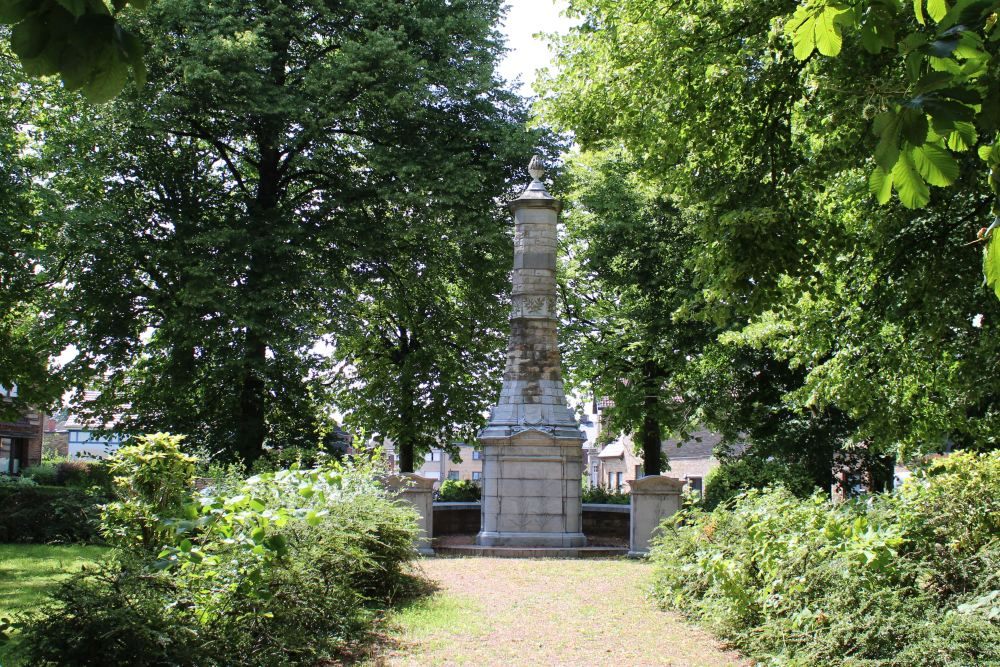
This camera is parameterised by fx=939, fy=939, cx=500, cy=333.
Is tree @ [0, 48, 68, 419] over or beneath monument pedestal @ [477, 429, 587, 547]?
over

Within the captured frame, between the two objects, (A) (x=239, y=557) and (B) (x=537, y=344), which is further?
(B) (x=537, y=344)

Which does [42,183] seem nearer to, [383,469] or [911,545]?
[383,469]

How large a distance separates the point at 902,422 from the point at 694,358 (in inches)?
431

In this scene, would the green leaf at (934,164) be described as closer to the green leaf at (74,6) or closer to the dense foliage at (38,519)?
the green leaf at (74,6)

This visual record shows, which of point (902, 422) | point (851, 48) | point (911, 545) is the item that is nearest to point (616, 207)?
point (902, 422)

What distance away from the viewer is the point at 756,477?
2312 cm

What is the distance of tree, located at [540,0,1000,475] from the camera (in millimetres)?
10312

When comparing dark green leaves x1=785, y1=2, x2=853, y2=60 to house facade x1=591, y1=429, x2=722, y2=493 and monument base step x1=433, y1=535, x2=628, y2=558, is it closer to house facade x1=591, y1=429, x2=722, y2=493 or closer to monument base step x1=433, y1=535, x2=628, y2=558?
monument base step x1=433, y1=535, x2=628, y2=558

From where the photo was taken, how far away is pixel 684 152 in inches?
456

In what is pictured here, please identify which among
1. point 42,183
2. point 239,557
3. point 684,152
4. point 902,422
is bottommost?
point 239,557

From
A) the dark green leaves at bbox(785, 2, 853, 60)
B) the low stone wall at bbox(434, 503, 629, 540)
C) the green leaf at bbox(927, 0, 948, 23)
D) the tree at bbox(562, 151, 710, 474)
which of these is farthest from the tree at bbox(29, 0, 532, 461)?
the green leaf at bbox(927, 0, 948, 23)

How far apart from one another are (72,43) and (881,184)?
283cm

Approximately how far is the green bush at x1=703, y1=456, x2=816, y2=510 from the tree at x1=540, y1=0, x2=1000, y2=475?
7.60 meters

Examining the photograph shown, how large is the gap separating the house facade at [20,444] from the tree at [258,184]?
951 inches
